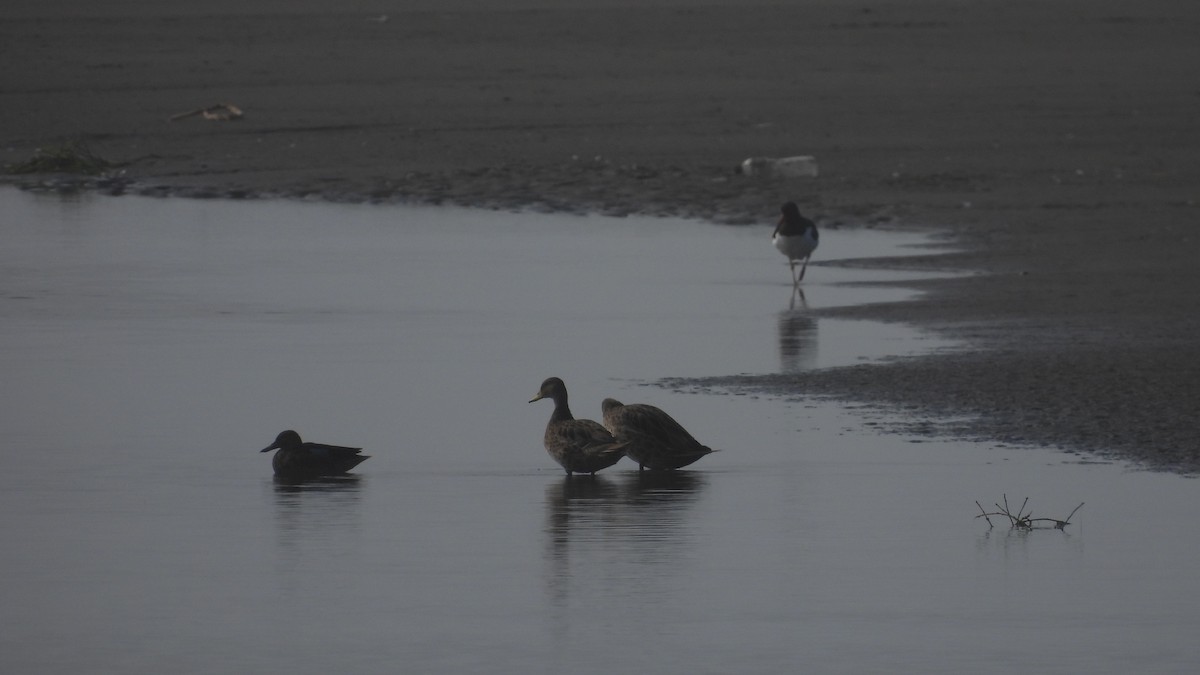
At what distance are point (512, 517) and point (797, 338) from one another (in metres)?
5.07

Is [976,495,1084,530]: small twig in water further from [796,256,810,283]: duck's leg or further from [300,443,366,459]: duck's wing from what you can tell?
[796,256,810,283]: duck's leg

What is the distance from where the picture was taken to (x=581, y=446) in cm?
912

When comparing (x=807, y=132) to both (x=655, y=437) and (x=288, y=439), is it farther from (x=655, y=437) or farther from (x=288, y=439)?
(x=288, y=439)

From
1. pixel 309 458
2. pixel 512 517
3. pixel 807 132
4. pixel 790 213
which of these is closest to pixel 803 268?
pixel 790 213

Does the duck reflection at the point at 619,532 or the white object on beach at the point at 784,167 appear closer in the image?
the duck reflection at the point at 619,532

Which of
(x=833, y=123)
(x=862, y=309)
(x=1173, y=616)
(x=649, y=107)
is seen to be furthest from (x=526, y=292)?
(x=649, y=107)

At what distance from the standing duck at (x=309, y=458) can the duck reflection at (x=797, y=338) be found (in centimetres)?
328

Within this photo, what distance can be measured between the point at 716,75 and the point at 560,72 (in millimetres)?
2633

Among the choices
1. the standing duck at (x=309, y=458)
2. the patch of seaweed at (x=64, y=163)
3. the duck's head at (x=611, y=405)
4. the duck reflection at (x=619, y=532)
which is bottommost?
the duck reflection at (x=619, y=532)

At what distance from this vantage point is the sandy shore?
11781mm

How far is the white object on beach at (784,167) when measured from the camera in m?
23.5

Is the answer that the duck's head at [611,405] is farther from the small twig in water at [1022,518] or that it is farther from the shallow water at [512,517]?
the small twig in water at [1022,518]

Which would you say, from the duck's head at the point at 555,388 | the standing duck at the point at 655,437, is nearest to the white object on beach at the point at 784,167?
the duck's head at the point at 555,388

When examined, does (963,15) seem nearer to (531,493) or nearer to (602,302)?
(602,302)
